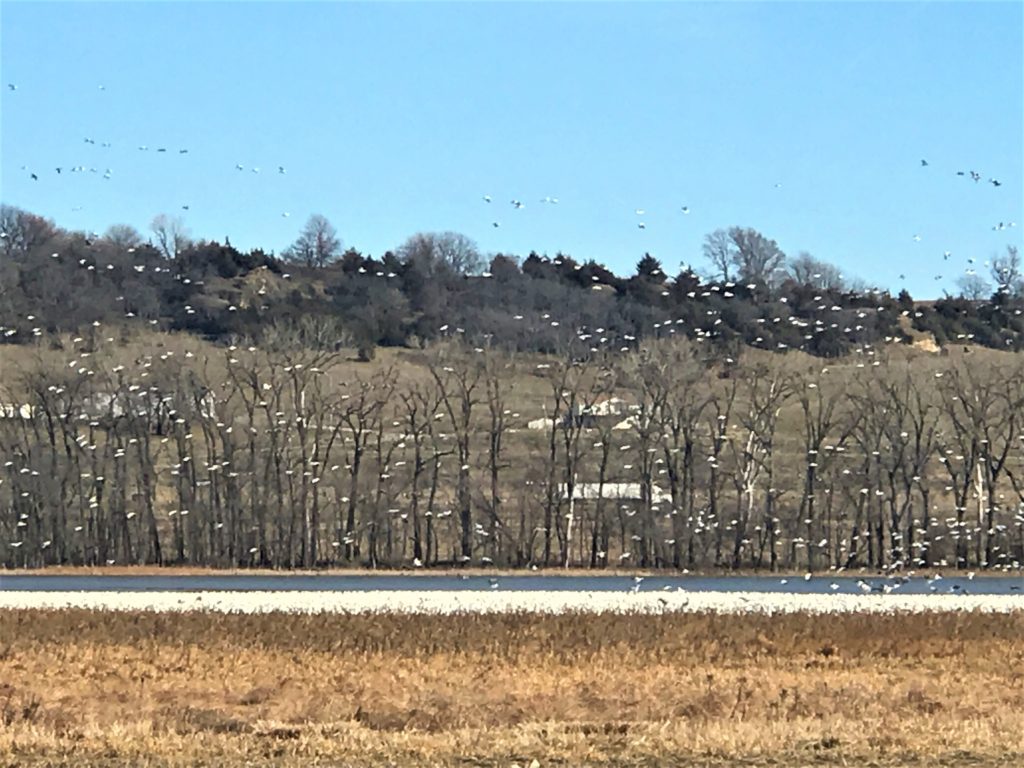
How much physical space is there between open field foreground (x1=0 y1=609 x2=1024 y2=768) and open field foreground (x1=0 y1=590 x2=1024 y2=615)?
2.62 m

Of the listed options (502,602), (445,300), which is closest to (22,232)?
(445,300)

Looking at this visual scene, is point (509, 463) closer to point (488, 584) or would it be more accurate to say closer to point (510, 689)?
point (488, 584)

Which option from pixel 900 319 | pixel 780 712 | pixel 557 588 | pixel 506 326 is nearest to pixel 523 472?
pixel 557 588

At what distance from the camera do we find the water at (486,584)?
52219mm

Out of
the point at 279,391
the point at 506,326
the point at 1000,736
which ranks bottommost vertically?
the point at 1000,736

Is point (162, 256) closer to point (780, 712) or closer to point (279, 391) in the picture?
point (279, 391)

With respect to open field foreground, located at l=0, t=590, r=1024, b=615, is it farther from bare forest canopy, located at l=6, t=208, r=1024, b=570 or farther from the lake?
bare forest canopy, located at l=6, t=208, r=1024, b=570

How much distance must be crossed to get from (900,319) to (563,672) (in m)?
135

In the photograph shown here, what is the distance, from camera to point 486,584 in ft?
185

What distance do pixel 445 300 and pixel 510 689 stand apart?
121m

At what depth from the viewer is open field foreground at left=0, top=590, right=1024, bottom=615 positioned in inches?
1545

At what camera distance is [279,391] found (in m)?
79.4

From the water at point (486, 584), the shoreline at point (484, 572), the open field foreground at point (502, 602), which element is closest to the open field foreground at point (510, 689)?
the open field foreground at point (502, 602)

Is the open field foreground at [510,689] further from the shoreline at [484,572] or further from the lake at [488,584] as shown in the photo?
the shoreline at [484,572]
